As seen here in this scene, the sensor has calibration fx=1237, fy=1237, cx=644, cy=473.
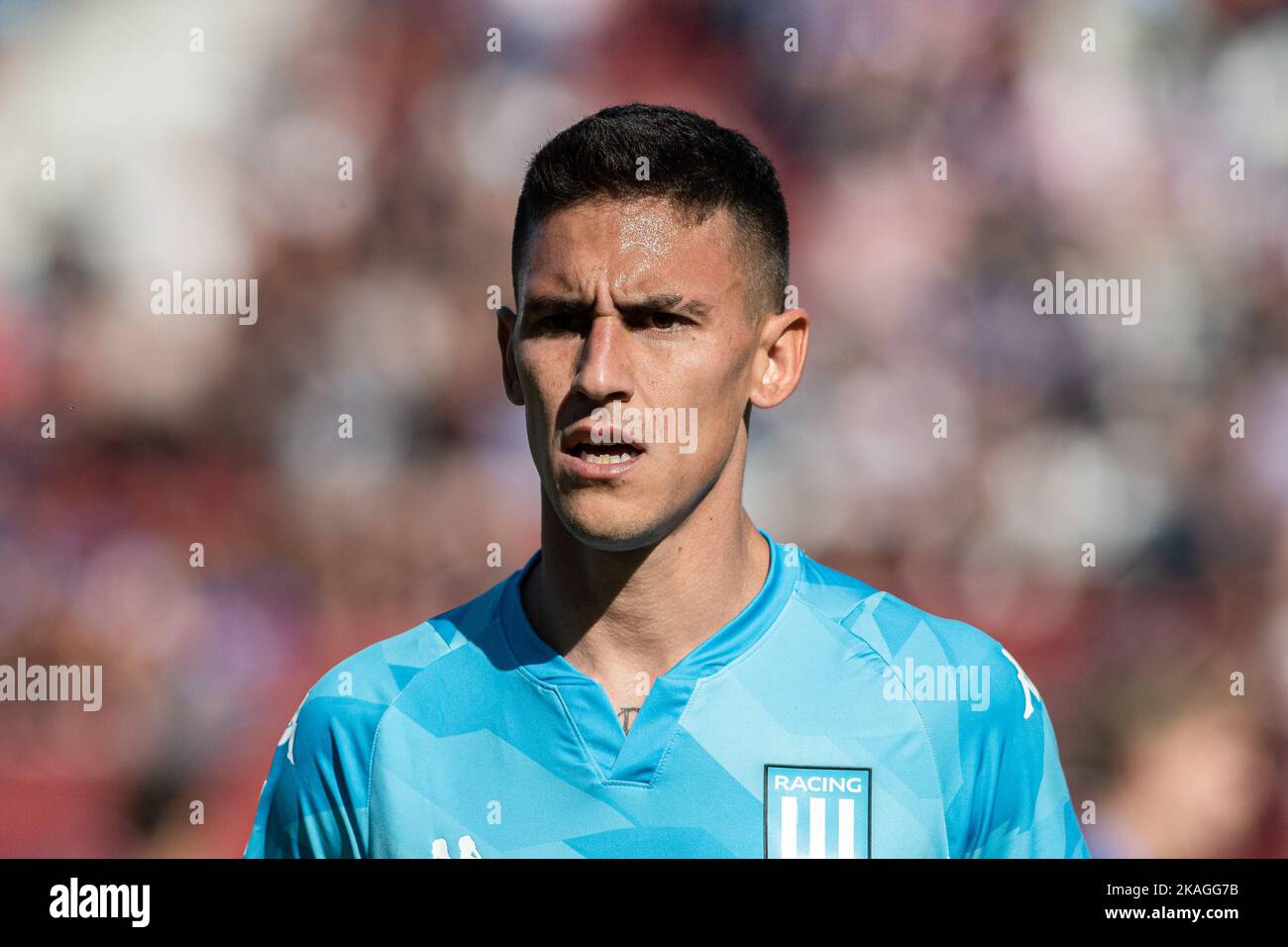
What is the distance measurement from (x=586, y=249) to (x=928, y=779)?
3.89 feet

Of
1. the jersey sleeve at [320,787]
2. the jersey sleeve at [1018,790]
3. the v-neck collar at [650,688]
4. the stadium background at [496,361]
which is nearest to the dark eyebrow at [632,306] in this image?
the v-neck collar at [650,688]

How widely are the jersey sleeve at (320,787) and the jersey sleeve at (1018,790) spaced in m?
1.18

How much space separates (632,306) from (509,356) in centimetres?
33

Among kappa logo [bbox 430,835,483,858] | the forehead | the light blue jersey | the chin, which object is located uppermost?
the forehead

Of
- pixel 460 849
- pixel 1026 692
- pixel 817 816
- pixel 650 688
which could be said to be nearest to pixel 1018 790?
pixel 1026 692

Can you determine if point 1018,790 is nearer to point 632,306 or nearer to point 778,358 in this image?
point 778,358

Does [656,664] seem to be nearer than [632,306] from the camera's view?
No

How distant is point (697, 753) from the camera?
2328 mm

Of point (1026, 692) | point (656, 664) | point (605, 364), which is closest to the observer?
point (605, 364)

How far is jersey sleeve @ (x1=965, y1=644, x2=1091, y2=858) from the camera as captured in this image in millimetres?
2398

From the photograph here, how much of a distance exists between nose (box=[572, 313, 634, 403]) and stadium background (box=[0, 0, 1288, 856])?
292 cm

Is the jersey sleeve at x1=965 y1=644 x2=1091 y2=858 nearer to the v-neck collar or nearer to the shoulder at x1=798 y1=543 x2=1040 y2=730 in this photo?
the shoulder at x1=798 y1=543 x2=1040 y2=730

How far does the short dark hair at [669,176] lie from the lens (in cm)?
232

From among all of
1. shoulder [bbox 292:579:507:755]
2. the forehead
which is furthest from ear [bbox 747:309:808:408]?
shoulder [bbox 292:579:507:755]
